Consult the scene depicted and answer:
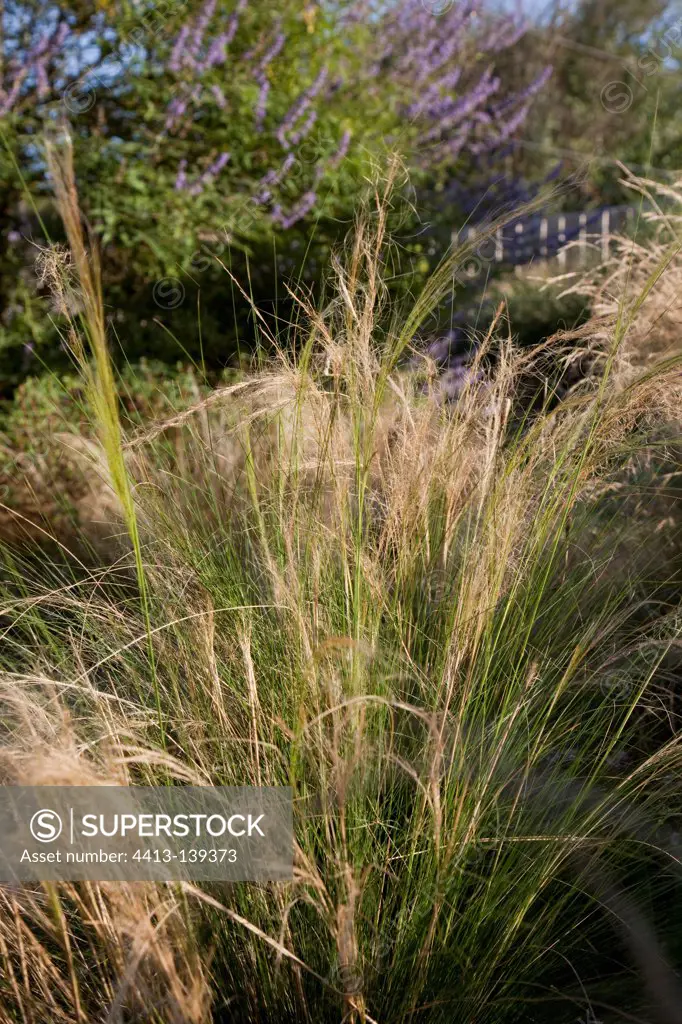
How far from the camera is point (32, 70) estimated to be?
17.9 feet

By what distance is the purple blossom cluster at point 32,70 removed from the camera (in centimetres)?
533

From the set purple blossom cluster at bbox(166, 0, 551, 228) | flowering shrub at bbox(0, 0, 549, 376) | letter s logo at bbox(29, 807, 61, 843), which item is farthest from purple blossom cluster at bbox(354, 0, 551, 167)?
letter s logo at bbox(29, 807, 61, 843)

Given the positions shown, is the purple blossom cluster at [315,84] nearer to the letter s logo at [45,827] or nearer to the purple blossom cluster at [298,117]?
the purple blossom cluster at [298,117]

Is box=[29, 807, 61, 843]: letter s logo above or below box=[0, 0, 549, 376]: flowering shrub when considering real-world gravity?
below

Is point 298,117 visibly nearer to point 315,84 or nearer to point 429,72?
point 315,84

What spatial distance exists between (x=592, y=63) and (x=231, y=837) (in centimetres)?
1676

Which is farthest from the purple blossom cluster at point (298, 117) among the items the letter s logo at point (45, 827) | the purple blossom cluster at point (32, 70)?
the letter s logo at point (45, 827)

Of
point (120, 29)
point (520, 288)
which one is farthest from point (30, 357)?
point (520, 288)

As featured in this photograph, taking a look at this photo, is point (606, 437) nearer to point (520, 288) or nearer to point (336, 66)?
point (336, 66)

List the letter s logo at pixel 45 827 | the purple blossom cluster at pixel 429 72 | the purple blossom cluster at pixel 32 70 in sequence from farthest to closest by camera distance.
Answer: the purple blossom cluster at pixel 429 72 < the purple blossom cluster at pixel 32 70 < the letter s logo at pixel 45 827

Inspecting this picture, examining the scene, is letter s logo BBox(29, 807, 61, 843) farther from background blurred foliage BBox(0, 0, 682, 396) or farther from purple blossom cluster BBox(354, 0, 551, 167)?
purple blossom cluster BBox(354, 0, 551, 167)

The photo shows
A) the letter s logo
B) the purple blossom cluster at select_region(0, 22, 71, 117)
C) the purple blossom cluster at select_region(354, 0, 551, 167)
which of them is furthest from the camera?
the purple blossom cluster at select_region(354, 0, 551, 167)

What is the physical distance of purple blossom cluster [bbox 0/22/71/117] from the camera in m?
5.33

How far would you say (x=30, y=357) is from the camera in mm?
5715
